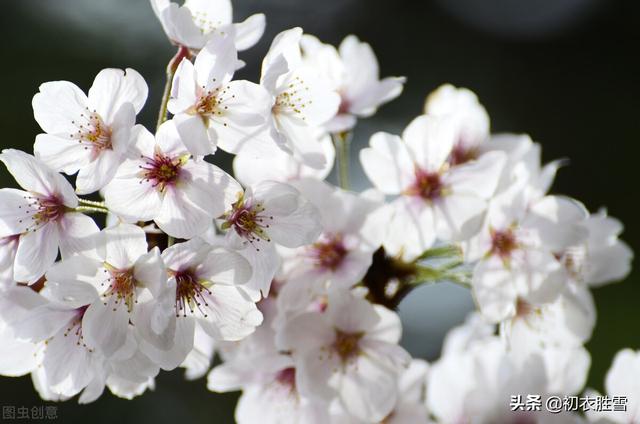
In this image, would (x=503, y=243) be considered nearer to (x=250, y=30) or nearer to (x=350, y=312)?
(x=350, y=312)

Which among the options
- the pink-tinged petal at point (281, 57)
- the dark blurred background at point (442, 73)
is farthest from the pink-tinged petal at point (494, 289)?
the dark blurred background at point (442, 73)

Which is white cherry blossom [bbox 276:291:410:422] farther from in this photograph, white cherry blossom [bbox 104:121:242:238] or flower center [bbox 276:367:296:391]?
white cherry blossom [bbox 104:121:242:238]

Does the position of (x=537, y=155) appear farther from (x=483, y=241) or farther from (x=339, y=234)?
(x=339, y=234)

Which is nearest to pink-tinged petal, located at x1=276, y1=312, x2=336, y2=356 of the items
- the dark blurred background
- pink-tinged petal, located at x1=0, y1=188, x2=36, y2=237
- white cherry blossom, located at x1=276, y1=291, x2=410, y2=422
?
white cherry blossom, located at x1=276, y1=291, x2=410, y2=422

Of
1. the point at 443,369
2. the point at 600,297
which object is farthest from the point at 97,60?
the point at 443,369

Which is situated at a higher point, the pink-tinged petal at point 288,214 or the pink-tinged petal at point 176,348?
the pink-tinged petal at point 288,214

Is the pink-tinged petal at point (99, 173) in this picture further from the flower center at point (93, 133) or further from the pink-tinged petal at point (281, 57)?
the pink-tinged petal at point (281, 57)
